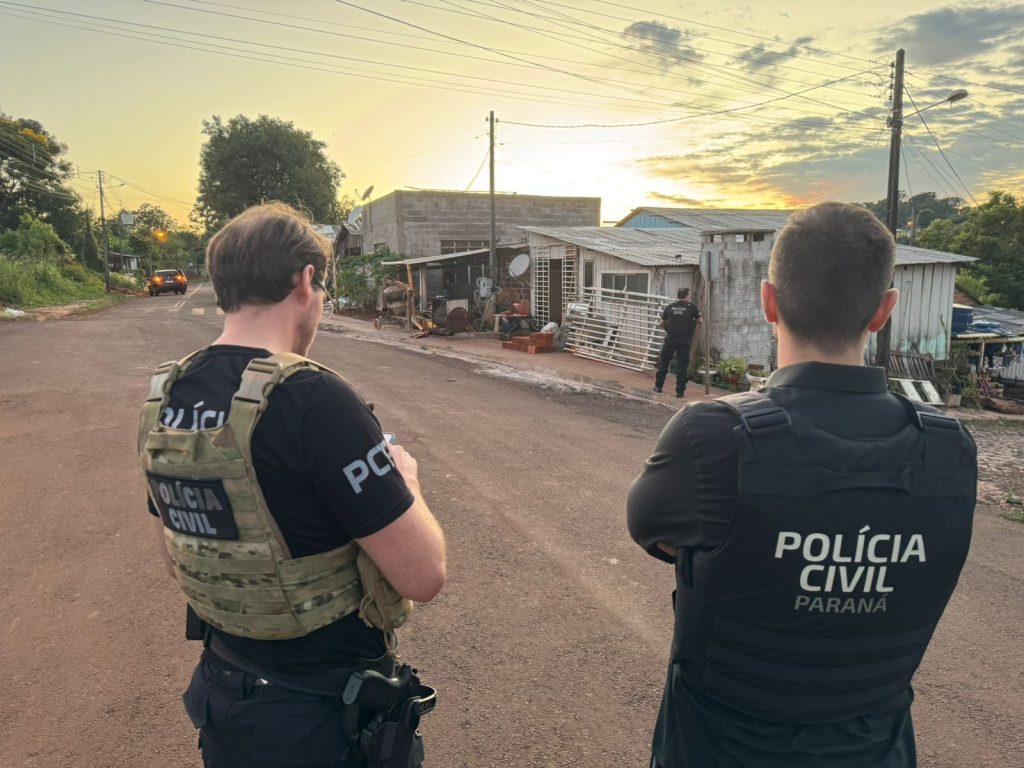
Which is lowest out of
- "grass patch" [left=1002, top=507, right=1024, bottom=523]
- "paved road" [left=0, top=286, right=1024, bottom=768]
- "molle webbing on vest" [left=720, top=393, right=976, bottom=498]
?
"grass patch" [left=1002, top=507, right=1024, bottom=523]

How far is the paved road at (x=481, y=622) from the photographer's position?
2.75m

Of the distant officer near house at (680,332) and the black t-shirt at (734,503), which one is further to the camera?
the distant officer near house at (680,332)

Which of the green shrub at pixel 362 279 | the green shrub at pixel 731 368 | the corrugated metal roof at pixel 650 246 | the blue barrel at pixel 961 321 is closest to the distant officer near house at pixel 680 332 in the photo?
the green shrub at pixel 731 368

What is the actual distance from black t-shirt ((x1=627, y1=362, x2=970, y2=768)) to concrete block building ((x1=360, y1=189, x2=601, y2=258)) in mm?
26050

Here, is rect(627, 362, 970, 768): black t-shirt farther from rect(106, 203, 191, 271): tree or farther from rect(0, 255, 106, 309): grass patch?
rect(106, 203, 191, 271): tree

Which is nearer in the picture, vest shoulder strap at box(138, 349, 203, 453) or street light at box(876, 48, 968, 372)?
vest shoulder strap at box(138, 349, 203, 453)

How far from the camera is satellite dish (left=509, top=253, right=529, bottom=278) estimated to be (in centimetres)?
1908

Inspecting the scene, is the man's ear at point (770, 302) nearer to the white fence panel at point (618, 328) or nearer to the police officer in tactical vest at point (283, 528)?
the police officer in tactical vest at point (283, 528)

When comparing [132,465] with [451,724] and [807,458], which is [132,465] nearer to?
[451,724]

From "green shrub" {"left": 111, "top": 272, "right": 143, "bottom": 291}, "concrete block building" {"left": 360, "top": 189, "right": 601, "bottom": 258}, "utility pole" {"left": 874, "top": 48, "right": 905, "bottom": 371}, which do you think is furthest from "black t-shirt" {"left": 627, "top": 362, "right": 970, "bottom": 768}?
"green shrub" {"left": 111, "top": 272, "right": 143, "bottom": 291}

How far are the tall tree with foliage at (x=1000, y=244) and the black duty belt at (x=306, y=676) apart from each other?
3545 cm

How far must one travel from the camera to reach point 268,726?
4.78ft

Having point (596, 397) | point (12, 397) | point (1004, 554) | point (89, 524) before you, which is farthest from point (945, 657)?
point (12, 397)

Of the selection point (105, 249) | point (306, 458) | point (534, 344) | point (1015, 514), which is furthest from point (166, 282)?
point (306, 458)
